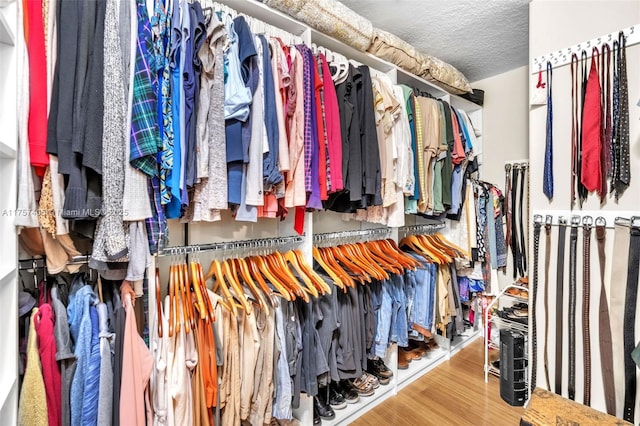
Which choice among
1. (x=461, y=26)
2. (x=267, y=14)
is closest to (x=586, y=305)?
(x=461, y=26)

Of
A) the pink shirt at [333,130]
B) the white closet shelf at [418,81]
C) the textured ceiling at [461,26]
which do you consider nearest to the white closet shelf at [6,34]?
the pink shirt at [333,130]

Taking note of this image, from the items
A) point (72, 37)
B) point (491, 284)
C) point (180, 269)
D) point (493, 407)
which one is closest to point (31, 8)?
point (72, 37)

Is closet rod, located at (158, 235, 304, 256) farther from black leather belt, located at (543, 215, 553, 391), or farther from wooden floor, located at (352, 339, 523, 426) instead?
black leather belt, located at (543, 215, 553, 391)

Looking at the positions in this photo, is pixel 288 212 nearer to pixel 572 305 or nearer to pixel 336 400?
pixel 336 400

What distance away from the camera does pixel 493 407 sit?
6.49 ft

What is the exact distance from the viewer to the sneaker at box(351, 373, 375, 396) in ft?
6.75

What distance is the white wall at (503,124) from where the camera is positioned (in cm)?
275

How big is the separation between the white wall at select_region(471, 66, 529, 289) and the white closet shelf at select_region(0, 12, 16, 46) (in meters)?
3.29

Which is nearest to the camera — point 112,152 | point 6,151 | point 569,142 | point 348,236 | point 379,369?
point 6,151

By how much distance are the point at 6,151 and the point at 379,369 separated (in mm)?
2276

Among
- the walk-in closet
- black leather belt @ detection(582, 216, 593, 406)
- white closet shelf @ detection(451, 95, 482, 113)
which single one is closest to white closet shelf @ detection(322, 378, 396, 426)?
the walk-in closet

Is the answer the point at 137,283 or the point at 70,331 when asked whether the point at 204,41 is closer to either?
the point at 137,283

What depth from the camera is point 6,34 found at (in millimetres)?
863

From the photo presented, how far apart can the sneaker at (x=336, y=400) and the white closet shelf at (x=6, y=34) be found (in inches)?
86.9
